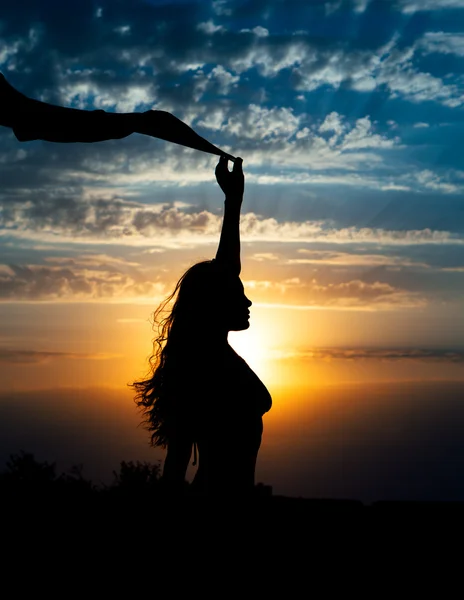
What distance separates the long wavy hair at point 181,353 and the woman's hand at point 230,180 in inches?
27.8

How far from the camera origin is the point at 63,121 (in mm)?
5422

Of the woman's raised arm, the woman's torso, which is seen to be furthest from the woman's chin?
the woman's raised arm

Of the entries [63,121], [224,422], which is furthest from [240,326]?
[63,121]

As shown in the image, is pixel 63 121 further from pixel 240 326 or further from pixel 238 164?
pixel 240 326

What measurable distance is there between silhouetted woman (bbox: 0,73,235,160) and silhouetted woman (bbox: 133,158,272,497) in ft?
A: 3.91

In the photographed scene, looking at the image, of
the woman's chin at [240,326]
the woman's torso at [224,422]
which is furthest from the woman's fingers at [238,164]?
the woman's torso at [224,422]

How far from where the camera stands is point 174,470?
6.01 meters

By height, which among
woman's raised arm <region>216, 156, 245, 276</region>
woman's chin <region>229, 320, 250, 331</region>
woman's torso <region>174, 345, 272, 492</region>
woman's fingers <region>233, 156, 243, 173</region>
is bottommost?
woman's torso <region>174, 345, 272, 492</region>

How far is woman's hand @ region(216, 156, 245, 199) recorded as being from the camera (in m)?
6.72

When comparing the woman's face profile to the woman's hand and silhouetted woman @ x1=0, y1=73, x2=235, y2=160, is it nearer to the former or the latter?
the woman's hand

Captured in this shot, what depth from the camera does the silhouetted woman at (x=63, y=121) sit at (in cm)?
529

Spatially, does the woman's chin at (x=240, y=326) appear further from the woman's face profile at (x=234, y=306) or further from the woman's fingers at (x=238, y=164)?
the woman's fingers at (x=238, y=164)

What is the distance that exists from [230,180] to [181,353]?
5.62 feet

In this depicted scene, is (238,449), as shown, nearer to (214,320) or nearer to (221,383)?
(221,383)
